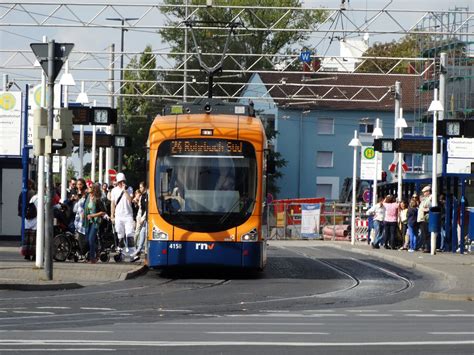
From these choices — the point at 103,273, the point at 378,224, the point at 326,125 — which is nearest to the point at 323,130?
the point at 326,125

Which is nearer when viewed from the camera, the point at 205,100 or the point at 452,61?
the point at 205,100

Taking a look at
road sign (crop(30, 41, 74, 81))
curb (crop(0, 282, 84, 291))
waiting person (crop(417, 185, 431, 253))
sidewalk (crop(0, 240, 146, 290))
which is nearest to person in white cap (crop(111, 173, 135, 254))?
sidewalk (crop(0, 240, 146, 290))

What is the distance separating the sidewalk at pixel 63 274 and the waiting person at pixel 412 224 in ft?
43.2

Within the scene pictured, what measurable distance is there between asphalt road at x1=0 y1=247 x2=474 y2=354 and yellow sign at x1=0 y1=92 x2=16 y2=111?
10304 millimetres

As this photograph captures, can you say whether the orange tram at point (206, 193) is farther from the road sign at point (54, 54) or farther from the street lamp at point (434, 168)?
the street lamp at point (434, 168)

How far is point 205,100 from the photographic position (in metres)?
28.0

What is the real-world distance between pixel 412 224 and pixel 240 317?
24.6m

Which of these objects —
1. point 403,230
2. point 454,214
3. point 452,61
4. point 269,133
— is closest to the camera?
point 454,214

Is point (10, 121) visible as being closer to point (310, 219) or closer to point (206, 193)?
point (206, 193)

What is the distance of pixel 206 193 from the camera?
25719mm

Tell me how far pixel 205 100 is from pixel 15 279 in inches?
263

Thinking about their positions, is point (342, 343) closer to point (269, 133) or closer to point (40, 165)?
point (40, 165)

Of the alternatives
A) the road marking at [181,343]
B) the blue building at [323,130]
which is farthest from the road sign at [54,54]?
the blue building at [323,130]

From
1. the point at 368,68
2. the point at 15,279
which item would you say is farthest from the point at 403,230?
the point at 368,68
